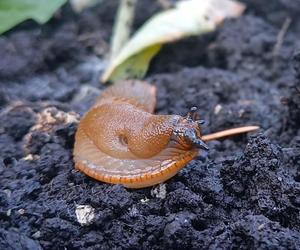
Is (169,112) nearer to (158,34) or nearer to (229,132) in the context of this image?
(229,132)

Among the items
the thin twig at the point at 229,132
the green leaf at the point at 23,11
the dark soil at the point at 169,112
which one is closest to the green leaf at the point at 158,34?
the dark soil at the point at 169,112

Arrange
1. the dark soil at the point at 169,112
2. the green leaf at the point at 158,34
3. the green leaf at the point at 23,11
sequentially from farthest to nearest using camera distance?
the green leaf at the point at 158,34 → the green leaf at the point at 23,11 → the dark soil at the point at 169,112

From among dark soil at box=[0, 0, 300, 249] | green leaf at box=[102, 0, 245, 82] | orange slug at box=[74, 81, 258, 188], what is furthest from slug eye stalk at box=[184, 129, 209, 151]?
green leaf at box=[102, 0, 245, 82]

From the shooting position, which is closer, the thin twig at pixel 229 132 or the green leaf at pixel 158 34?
the thin twig at pixel 229 132

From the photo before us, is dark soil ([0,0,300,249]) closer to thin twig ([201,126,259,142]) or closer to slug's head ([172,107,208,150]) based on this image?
thin twig ([201,126,259,142])

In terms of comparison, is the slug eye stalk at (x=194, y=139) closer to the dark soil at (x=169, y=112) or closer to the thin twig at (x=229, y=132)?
the dark soil at (x=169, y=112)
